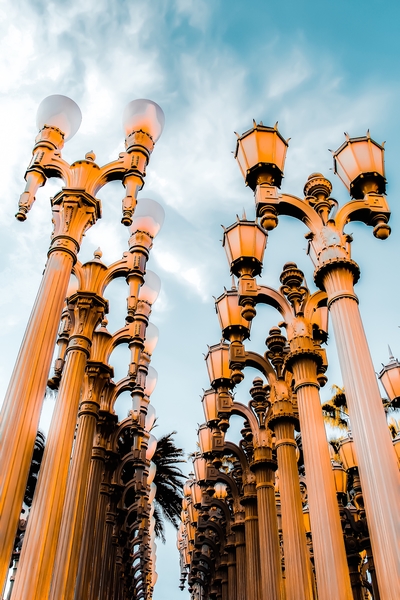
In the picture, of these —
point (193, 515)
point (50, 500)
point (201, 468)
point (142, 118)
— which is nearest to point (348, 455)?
point (201, 468)

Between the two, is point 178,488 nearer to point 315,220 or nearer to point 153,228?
point 153,228

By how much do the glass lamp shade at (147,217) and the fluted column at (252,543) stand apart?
23.1ft

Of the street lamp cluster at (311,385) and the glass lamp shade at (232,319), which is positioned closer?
the street lamp cluster at (311,385)

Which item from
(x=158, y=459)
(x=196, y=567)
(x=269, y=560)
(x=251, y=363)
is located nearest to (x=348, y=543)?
(x=269, y=560)

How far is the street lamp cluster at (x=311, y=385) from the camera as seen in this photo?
16.9 ft

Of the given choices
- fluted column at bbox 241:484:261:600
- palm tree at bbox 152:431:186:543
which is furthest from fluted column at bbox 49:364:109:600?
palm tree at bbox 152:431:186:543

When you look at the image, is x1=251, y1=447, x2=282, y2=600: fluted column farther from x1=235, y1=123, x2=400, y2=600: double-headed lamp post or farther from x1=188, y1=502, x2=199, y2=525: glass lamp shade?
x1=188, y1=502, x2=199, y2=525: glass lamp shade

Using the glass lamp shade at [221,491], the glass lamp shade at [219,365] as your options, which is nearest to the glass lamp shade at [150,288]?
the glass lamp shade at [219,365]

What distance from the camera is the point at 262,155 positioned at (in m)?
6.90

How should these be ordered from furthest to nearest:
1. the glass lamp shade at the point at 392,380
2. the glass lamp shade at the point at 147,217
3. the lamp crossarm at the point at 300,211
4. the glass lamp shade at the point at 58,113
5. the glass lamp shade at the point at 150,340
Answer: the glass lamp shade at the point at 150,340, the glass lamp shade at the point at 147,217, the glass lamp shade at the point at 392,380, the glass lamp shade at the point at 58,113, the lamp crossarm at the point at 300,211

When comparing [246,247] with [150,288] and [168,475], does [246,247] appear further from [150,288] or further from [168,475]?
[168,475]

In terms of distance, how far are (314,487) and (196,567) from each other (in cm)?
2511

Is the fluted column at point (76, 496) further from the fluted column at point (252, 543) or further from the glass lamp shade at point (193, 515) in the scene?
the glass lamp shade at point (193, 515)

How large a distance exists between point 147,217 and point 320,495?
21.1 ft
